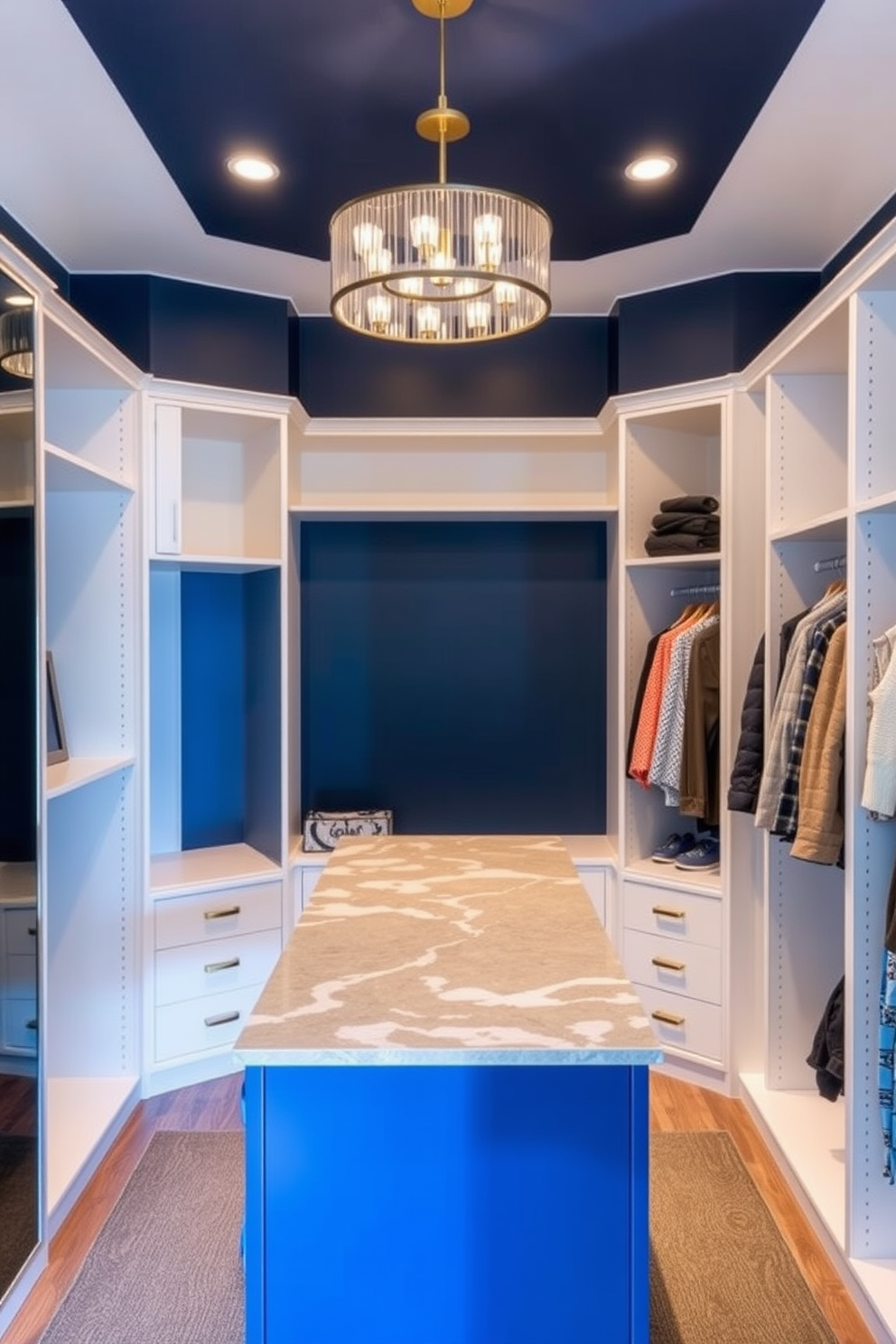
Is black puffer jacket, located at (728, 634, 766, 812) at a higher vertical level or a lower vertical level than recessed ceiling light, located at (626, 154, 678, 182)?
lower

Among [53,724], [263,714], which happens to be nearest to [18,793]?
[53,724]

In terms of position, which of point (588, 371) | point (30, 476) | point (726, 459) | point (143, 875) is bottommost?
point (143, 875)

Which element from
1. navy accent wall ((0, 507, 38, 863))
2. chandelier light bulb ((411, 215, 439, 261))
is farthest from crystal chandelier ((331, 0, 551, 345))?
navy accent wall ((0, 507, 38, 863))

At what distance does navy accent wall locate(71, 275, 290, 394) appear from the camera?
11.0 ft

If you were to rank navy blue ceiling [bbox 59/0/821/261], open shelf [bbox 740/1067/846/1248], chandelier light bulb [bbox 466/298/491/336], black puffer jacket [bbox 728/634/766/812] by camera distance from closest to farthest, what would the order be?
navy blue ceiling [bbox 59/0/821/261], chandelier light bulb [bbox 466/298/491/336], open shelf [bbox 740/1067/846/1248], black puffer jacket [bbox 728/634/766/812]

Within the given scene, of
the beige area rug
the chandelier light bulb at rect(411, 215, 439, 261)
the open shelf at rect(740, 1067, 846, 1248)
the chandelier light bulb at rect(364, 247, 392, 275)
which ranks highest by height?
the chandelier light bulb at rect(411, 215, 439, 261)

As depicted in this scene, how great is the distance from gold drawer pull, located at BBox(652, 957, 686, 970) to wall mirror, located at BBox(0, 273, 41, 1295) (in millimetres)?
1156

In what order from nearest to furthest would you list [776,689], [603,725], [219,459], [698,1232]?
[698,1232], [776,689], [219,459], [603,725]

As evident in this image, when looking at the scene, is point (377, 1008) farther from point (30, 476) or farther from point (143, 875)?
point (143, 875)

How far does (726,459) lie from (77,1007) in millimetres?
2846

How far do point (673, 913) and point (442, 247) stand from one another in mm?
2406

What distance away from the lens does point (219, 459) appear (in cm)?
372

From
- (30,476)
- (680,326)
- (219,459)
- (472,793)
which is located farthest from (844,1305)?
(219,459)

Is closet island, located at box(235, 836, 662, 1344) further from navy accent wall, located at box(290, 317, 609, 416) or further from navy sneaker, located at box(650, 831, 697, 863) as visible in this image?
navy accent wall, located at box(290, 317, 609, 416)
